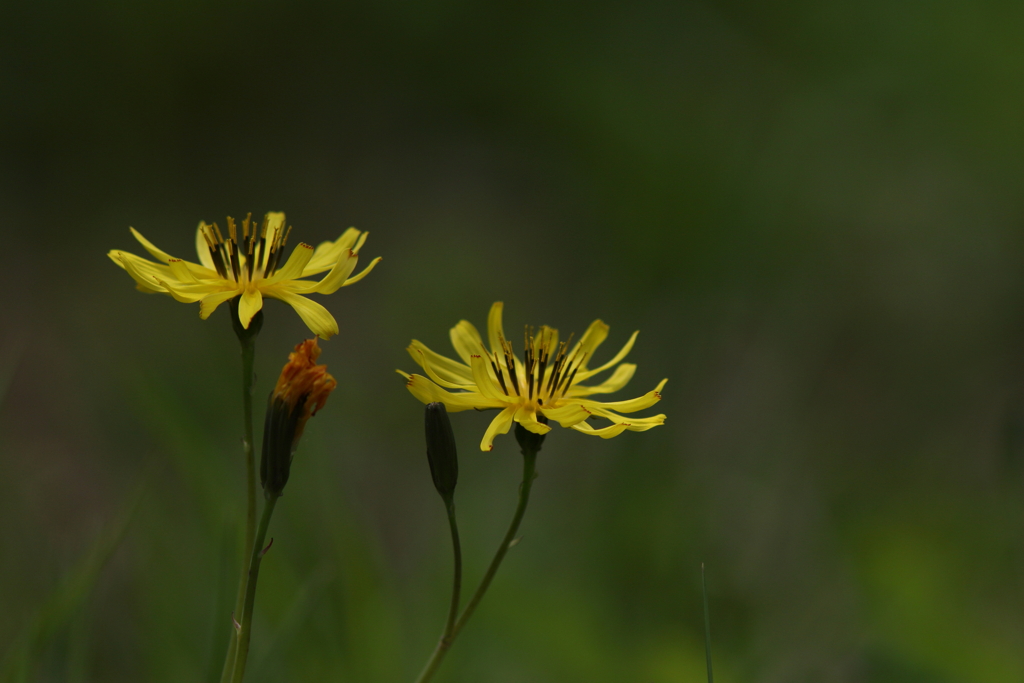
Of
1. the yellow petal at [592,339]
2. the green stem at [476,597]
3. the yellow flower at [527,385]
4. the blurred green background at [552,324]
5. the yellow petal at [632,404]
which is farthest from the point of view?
the blurred green background at [552,324]

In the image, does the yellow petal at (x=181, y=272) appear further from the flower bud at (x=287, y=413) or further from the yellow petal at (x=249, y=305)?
the flower bud at (x=287, y=413)

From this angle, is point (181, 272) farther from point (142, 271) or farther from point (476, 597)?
point (476, 597)

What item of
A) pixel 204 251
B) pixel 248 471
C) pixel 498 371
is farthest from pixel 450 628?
pixel 204 251

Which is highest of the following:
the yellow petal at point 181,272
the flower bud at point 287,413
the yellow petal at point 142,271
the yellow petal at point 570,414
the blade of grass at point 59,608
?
the yellow petal at point 181,272

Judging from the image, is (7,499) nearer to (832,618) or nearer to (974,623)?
(832,618)

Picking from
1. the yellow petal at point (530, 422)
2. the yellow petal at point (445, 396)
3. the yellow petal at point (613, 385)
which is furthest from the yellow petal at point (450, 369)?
the yellow petal at point (613, 385)

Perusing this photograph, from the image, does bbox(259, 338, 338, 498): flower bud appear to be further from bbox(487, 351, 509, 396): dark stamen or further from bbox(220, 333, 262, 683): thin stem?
bbox(487, 351, 509, 396): dark stamen
